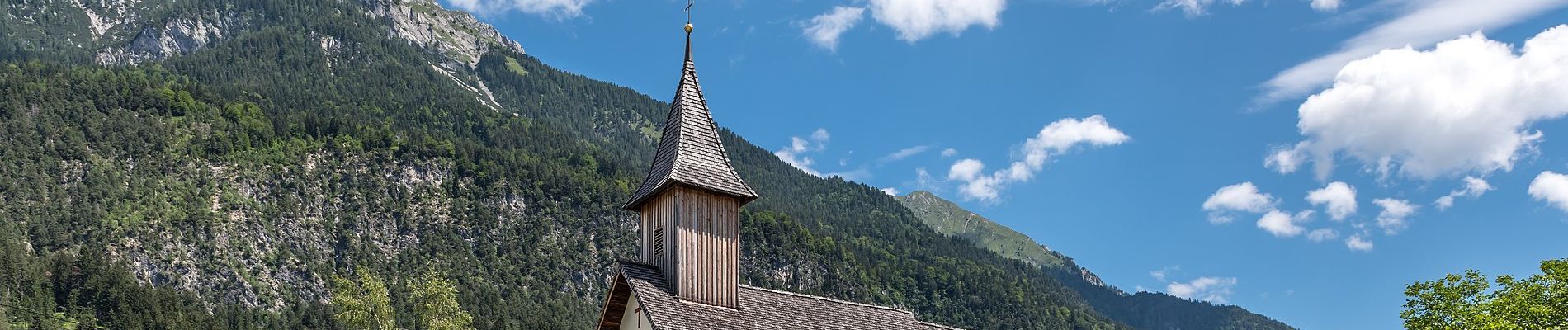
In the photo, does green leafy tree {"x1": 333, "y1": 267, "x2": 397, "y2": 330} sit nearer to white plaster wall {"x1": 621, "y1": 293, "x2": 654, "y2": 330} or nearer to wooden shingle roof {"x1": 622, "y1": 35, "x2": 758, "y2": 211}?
wooden shingle roof {"x1": 622, "y1": 35, "x2": 758, "y2": 211}

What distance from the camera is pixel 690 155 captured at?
36.9m

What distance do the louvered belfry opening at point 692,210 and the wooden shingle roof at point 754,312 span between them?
391 mm

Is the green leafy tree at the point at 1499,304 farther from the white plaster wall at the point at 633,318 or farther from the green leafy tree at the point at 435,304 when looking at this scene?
the green leafy tree at the point at 435,304

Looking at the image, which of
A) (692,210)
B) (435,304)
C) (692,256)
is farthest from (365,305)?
(692,256)

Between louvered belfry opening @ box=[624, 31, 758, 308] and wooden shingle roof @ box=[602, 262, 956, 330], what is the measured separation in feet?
1.28

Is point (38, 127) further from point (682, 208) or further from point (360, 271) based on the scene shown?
point (682, 208)

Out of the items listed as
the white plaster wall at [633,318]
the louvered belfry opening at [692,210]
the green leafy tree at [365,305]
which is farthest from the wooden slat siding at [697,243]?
the green leafy tree at [365,305]

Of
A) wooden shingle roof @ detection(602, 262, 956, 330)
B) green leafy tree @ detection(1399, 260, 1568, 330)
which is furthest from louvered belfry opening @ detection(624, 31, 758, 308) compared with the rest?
green leafy tree @ detection(1399, 260, 1568, 330)

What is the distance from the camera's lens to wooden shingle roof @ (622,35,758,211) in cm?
3625

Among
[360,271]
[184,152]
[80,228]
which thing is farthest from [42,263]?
[360,271]

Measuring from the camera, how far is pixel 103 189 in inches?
6821

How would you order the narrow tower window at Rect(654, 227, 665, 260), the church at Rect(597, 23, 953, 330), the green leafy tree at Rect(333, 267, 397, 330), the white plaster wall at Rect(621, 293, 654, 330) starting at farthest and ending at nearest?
the green leafy tree at Rect(333, 267, 397, 330), the narrow tower window at Rect(654, 227, 665, 260), the church at Rect(597, 23, 953, 330), the white plaster wall at Rect(621, 293, 654, 330)

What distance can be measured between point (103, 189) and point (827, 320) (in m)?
161

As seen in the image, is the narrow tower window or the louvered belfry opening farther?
the narrow tower window
